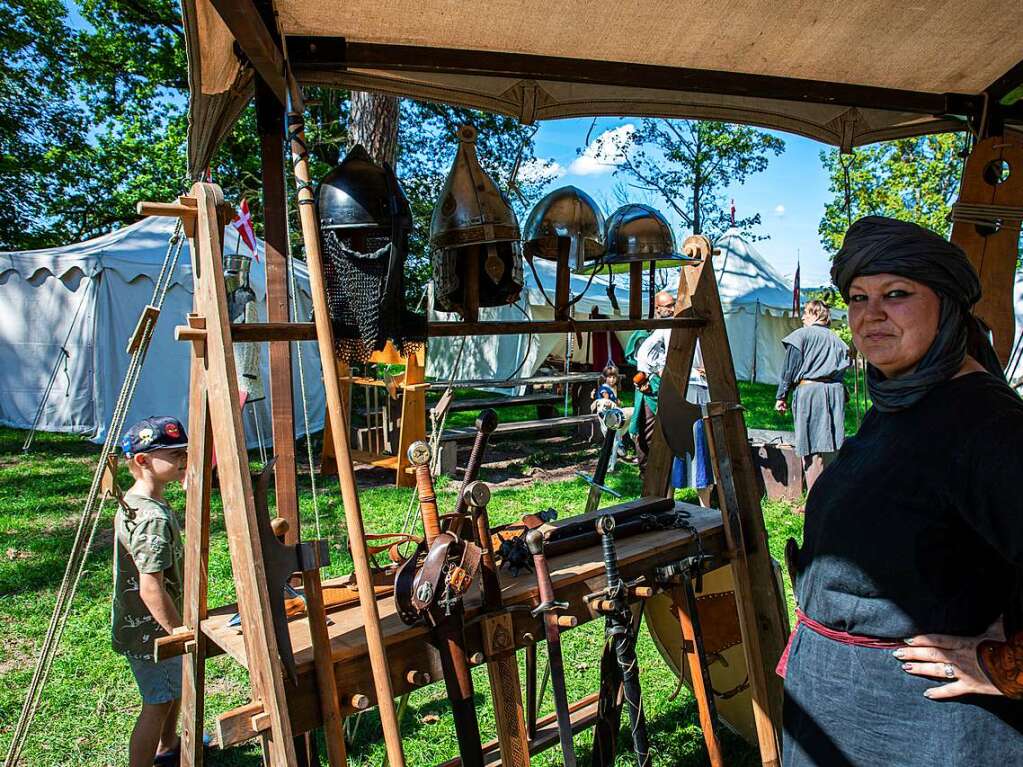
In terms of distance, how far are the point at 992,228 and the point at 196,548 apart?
9.61 ft

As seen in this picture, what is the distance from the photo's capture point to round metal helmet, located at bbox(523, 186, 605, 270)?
2234 mm

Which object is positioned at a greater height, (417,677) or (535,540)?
(535,540)

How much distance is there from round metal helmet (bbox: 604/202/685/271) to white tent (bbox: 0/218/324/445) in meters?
7.00

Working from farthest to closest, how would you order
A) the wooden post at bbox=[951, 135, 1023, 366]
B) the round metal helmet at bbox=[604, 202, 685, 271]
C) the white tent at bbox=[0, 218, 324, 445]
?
the white tent at bbox=[0, 218, 324, 445] < the wooden post at bbox=[951, 135, 1023, 366] < the round metal helmet at bbox=[604, 202, 685, 271]

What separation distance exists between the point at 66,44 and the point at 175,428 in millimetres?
18721

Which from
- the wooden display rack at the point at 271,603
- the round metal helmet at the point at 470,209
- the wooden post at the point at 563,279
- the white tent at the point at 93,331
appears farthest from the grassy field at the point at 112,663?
the white tent at the point at 93,331

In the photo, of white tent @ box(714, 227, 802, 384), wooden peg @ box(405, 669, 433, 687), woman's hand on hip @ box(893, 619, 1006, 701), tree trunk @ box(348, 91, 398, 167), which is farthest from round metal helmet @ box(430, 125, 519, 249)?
white tent @ box(714, 227, 802, 384)

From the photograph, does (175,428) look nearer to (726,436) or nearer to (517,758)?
(517,758)

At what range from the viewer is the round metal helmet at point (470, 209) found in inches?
75.7

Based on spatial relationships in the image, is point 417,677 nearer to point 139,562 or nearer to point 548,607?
point 548,607

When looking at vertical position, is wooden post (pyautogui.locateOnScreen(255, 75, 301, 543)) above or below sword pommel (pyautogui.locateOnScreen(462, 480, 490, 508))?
above

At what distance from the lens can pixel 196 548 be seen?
1.57 meters

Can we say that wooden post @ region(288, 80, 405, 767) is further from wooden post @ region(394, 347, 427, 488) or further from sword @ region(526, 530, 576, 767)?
wooden post @ region(394, 347, 427, 488)

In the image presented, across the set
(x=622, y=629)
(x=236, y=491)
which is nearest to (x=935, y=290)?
(x=622, y=629)
